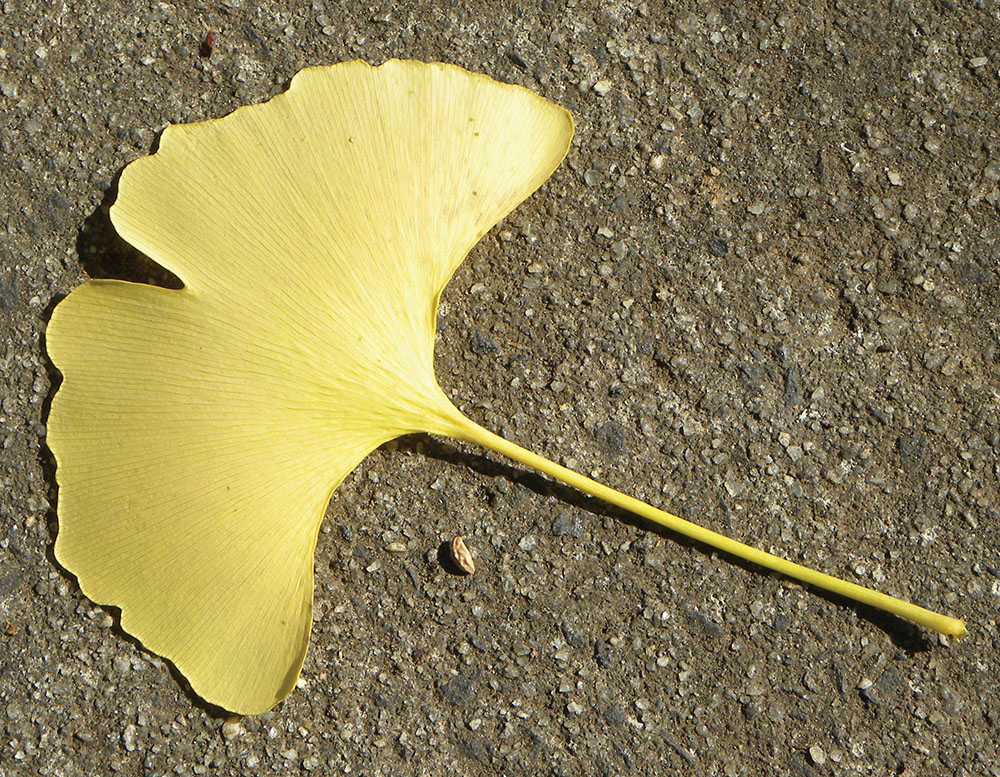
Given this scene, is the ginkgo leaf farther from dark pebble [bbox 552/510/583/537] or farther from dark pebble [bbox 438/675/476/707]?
dark pebble [bbox 438/675/476/707]

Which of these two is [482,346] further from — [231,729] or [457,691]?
[231,729]

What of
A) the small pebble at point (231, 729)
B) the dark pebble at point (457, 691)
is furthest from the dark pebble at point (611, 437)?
the small pebble at point (231, 729)

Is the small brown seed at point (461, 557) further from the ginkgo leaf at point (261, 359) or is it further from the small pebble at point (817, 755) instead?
the small pebble at point (817, 755)

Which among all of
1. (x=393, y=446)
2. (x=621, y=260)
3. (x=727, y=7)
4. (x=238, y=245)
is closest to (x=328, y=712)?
(x=393, y=446)

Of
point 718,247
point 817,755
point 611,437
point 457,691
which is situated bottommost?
point 817,755

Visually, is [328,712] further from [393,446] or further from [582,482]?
[582,482]

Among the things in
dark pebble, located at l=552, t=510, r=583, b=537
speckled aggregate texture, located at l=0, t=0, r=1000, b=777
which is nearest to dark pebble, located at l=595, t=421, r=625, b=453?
speckled aggregate texture, located at l=0, t=0, r=1000, b=777

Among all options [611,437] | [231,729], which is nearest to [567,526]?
[611,437]
